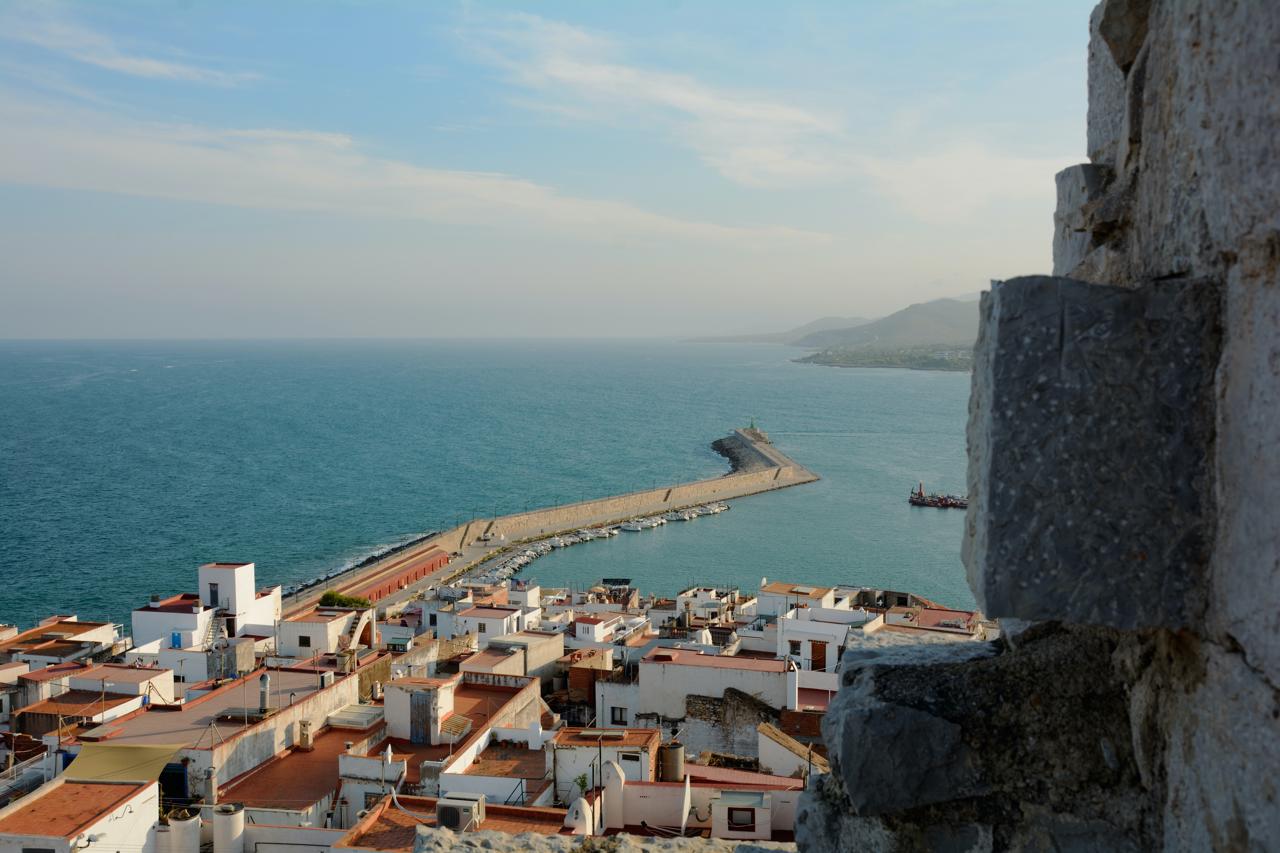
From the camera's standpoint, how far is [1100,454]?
2041mm

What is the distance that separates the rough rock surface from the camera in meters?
1.82

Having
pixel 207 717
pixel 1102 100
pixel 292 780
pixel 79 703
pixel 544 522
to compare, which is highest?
pixel 1102 100

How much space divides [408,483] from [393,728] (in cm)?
7007

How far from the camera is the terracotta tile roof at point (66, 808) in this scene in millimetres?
12039

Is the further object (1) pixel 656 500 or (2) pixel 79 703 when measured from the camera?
(1) pixel 656 500

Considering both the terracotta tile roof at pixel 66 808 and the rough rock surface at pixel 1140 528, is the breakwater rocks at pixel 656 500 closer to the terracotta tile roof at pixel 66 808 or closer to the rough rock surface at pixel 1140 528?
the terracotta tile roof at pixel 66 808

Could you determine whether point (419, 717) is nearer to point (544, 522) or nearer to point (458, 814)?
point (458, 814)

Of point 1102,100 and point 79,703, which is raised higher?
point 1102,100

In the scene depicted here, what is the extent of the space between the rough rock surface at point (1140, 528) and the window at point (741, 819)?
33.1ft

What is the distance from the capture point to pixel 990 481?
206 centimetres

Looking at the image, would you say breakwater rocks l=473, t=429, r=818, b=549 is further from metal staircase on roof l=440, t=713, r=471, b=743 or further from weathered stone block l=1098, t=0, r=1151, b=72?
weathered stone block l=1098, t=0, r=1151, b=72

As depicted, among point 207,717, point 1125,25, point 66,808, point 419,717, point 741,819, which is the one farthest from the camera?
point 207,717

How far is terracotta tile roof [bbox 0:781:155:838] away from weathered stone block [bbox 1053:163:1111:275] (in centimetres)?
1267

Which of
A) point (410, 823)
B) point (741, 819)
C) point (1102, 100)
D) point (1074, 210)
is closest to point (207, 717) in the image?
point (410, 823)
